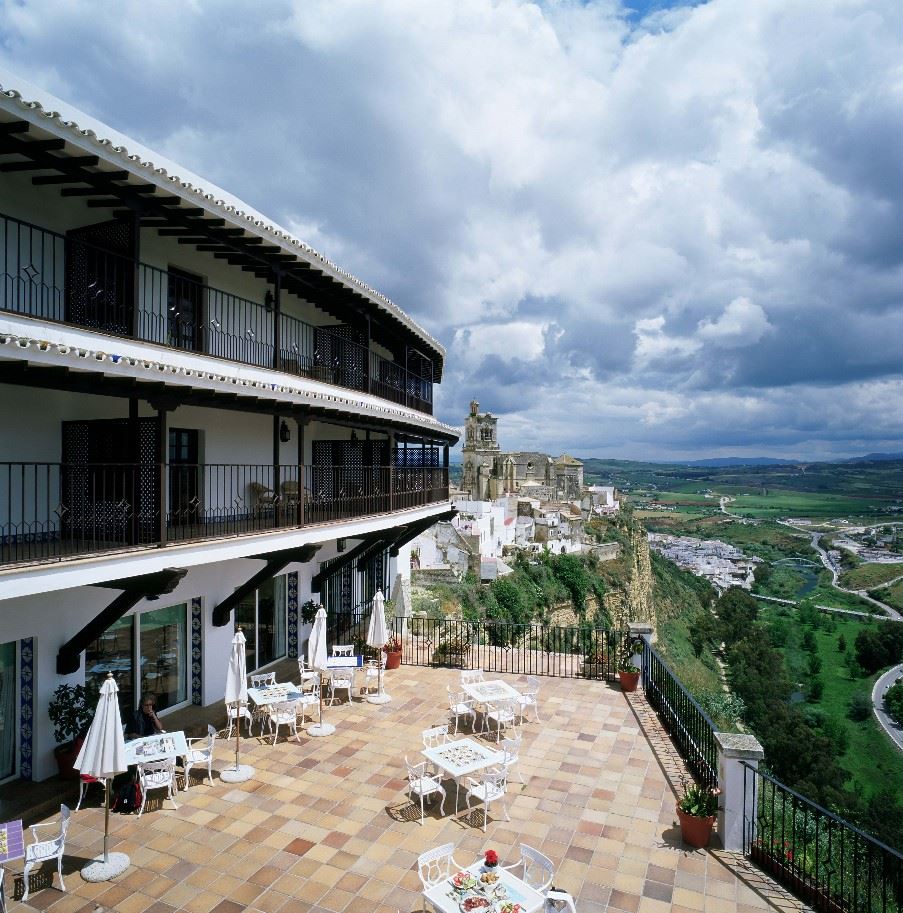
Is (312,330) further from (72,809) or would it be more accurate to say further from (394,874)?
(394,874)

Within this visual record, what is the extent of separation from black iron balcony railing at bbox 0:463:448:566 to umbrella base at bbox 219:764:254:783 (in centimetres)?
381

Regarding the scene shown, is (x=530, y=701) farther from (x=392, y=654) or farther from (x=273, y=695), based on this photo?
(x=273, y=695)

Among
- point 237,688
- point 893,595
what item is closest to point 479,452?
point 237,688

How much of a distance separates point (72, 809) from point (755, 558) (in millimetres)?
164278

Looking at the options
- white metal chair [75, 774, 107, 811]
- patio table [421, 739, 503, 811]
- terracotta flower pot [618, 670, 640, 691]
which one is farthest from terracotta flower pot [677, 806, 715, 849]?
white metal chair [75, 774, 107, 811]

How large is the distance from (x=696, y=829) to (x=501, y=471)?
283 feet

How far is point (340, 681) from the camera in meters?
13.5

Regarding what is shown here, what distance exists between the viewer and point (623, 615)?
53281 mm

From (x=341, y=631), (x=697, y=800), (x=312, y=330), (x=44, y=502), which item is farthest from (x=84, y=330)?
(x=341, y=631)

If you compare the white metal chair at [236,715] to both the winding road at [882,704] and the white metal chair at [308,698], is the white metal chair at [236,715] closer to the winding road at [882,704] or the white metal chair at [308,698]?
the white metal chair at [308,698]

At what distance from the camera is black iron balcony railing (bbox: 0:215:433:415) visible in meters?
8.99

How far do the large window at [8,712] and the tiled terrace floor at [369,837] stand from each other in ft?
4.88

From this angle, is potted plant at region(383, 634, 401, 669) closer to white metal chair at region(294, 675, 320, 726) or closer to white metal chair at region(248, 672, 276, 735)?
white metal chair at region(294, 675, 320, 726)

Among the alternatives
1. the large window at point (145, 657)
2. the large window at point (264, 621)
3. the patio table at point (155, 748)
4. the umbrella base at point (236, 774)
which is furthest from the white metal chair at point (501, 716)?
the large window at point (145, 657)
